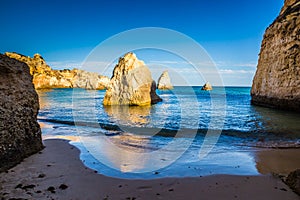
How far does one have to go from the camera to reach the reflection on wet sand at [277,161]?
5.39m

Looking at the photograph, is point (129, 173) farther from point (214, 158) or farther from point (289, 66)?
point (289, 66)

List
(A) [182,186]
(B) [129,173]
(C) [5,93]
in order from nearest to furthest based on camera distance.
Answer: (A) [182,186]
(B) [129,173]
(C) [5,93]

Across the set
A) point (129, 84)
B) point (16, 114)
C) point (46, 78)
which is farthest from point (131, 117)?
point (46, 78)

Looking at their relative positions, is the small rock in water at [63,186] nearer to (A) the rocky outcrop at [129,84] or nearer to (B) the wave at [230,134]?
(B) the wave at [230,134]

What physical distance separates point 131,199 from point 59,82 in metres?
130

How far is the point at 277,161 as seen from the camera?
6.18 m

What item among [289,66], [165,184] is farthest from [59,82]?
[165,184]

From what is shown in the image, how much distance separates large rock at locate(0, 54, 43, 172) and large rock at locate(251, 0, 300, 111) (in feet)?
70.8

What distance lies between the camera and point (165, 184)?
429 centimetres

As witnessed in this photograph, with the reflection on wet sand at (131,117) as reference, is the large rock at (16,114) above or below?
above

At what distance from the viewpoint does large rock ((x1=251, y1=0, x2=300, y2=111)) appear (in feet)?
65.5

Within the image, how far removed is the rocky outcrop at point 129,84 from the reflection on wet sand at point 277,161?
2082 centimetres

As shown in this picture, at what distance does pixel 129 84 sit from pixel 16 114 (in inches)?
849

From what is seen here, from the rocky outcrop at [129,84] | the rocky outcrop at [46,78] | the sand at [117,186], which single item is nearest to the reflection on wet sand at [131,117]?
the rocky outcrop at [129,84]
